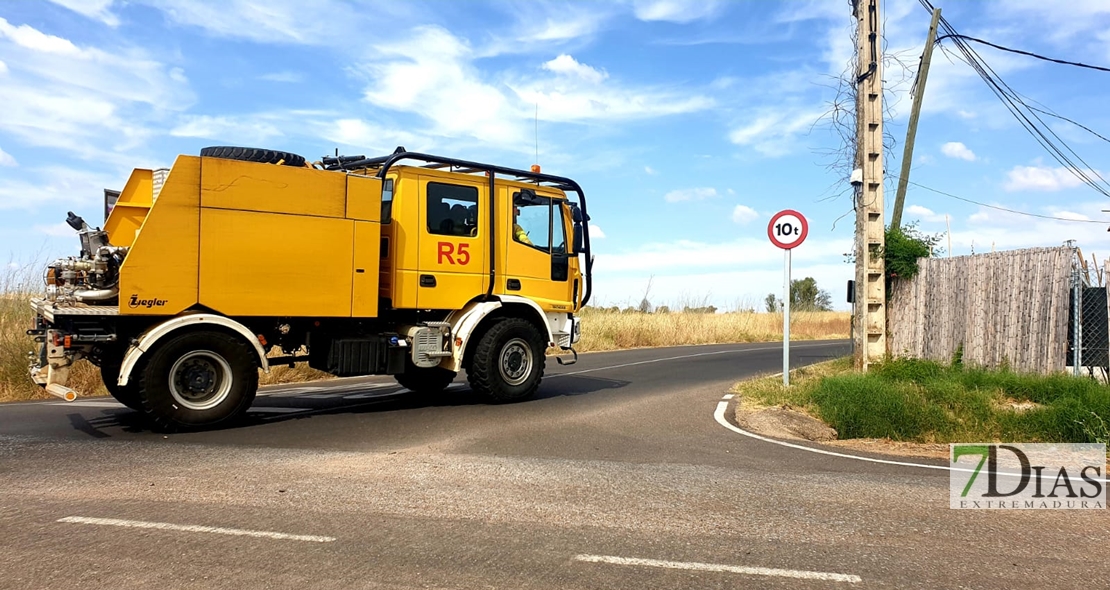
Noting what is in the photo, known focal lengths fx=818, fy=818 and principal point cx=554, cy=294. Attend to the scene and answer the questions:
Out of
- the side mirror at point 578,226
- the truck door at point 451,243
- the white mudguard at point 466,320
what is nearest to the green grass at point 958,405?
the side mirror at point 578,226

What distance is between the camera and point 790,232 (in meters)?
11.9

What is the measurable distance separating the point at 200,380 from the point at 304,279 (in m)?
1.46

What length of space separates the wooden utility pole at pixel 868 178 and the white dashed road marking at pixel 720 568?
382 inches

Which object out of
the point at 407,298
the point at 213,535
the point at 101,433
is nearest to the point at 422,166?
the point at 407,298

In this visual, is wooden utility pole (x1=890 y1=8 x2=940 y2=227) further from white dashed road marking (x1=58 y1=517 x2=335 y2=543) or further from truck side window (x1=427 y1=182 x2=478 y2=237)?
white dashed road marking (x1=58 y1=517 x2=335 y2=543)

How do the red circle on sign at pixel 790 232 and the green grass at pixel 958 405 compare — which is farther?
the red circle on sign at pixel 790 232

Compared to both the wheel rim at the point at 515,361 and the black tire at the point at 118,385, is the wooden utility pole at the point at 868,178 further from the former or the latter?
the black tire at the point at 118,385

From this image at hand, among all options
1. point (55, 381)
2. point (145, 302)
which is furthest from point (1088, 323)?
point (55, 381)

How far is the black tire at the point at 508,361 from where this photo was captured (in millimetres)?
10398

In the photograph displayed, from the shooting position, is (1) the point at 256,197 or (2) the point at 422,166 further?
(2) the point at 422,166

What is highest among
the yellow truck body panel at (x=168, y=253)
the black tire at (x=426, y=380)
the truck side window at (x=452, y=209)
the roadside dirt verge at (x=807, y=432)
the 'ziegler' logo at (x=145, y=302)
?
the truck side window at (x=452, y=209)

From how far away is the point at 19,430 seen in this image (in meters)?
8.40

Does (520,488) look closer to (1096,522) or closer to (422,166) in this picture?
(1096,522)

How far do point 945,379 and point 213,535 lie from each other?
33.0 feet
